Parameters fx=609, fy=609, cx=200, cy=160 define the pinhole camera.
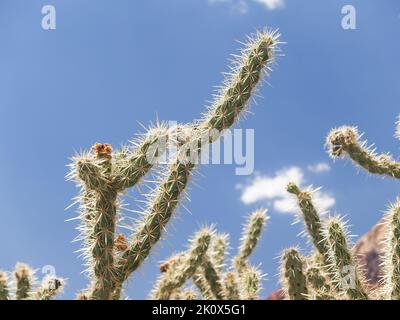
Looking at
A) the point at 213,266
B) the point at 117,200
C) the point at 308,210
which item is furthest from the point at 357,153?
the point at 117,200

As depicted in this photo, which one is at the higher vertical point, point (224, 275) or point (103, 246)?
point (224, 275)

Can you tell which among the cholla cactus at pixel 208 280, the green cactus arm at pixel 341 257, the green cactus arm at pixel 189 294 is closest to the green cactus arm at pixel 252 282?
the cholla cactus at pixel 208 280

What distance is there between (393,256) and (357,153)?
1.57 meters

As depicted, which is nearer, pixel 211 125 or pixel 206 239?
pixel 211 125

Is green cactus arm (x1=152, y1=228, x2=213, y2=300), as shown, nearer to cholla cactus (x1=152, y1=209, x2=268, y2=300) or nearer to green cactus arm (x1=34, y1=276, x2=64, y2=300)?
cholla cactus (x1=152, y1=209, x2=268, y2=300)

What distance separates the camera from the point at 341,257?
15.9ft

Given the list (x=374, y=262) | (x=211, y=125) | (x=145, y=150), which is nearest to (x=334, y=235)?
(x=211, y=125)

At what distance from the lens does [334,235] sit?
4832 mm

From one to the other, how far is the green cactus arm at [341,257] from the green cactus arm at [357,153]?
1.13 metres

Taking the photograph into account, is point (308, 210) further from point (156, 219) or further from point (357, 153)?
point (156, 219)

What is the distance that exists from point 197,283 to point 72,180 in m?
2.45

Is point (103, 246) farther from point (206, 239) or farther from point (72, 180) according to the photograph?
point (206, 239)

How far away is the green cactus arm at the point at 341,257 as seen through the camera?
4.71 meters
